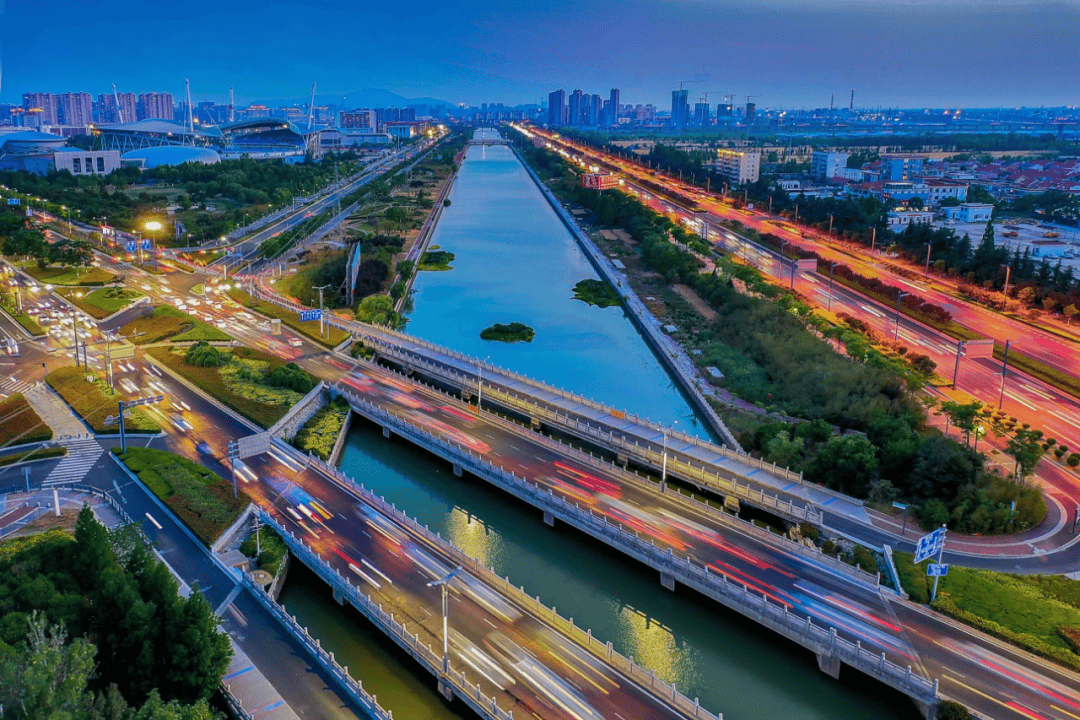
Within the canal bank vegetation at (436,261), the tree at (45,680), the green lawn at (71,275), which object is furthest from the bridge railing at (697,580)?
the canal bank vegetation at (436,261)

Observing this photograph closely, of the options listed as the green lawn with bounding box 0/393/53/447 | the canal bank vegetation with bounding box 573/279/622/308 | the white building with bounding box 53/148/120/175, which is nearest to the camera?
the green lawn with bounding box 0/393/53/447

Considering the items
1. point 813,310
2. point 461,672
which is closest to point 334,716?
point 461,672

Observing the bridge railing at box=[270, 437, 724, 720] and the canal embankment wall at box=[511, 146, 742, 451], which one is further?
the canal embankment wall at box=[511, 146, 742, 451]

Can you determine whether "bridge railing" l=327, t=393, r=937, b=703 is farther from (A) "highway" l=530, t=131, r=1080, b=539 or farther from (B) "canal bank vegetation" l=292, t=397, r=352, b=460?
(A) "highway" l=530, t=131, r=1080, b=539

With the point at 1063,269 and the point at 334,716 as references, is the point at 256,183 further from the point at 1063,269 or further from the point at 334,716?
the point at 334,716

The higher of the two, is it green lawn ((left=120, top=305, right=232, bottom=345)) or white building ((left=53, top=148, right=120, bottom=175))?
white building ((left=53, top=148, right=120, bottom=175))

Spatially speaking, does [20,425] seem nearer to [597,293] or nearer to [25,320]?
[25,320]

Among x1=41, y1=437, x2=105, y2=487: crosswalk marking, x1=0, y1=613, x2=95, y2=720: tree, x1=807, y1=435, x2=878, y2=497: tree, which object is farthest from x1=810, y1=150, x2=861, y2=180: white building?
x1=0, y1=613, x2=95, y2=720: tree
